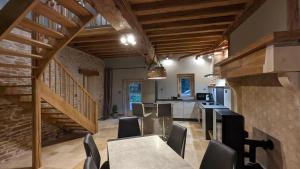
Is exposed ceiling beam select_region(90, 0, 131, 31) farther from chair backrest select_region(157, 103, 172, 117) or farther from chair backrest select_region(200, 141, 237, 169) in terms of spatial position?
chair backrest select_region(157, 103, 172, 117)

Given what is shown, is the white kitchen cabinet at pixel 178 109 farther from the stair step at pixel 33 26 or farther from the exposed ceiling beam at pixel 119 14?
the stair step at pixel 33 26

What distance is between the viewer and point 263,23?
97.6 inches

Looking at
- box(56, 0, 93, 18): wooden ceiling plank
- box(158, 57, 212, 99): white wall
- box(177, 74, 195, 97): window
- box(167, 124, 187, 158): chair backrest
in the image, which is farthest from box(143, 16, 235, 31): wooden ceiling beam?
box(177, 74, 195, 97): window

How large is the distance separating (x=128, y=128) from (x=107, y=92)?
5609mm

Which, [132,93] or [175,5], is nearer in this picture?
[175,5]

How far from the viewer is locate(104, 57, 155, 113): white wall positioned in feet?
27.8

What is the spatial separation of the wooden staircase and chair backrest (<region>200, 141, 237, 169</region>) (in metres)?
2.08

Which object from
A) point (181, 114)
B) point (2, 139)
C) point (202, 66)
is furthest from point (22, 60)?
point (202, 66)

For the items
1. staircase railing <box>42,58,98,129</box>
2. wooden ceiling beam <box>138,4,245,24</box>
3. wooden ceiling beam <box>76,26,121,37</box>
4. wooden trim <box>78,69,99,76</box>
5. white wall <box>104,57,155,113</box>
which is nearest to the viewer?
wooden ceiling beam <box>138,4,245,24</box>

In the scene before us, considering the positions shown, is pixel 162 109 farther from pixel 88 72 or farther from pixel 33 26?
pixel 33 26

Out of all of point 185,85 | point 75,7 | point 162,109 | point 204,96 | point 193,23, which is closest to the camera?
point 75,7

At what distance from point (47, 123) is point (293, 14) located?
5.70m

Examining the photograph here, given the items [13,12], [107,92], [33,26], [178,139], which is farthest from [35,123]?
[107,92]

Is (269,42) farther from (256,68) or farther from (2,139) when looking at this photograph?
(2,139)
